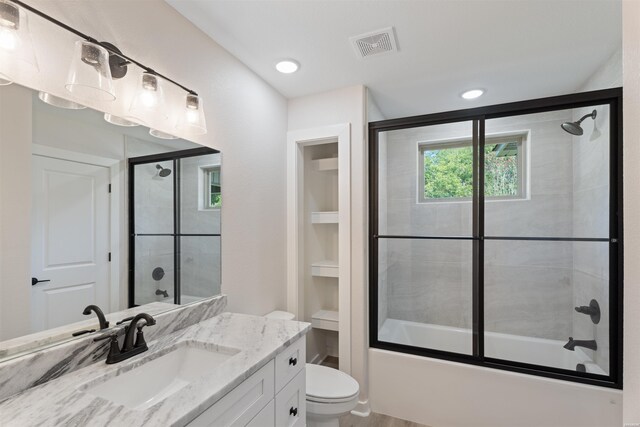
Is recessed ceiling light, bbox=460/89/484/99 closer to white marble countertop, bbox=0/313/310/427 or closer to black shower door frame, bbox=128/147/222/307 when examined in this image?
black shower door frame, bbox=128/147/222/307

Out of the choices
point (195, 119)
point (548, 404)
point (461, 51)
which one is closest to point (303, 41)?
point (195, 119)

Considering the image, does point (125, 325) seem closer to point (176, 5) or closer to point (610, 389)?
point (176, 5)

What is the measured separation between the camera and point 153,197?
1.41m

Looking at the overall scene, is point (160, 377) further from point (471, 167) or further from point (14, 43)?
point (471, 167)

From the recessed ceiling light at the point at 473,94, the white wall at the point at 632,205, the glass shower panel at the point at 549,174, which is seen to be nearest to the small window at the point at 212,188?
the white wall at the point at 632,205

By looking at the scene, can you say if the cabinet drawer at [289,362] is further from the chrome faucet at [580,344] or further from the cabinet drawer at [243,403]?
the chrome faucet at [580,344]

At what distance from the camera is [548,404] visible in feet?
5.74

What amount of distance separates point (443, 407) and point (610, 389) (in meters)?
0.94

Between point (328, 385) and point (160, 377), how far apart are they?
105 centimetres

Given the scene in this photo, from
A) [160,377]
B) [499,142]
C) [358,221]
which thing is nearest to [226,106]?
[358,221]

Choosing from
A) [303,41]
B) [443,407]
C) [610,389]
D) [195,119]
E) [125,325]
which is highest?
[303,41]

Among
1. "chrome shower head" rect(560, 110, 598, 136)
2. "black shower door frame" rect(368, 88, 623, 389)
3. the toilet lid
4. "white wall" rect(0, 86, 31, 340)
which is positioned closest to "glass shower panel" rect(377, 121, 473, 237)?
"black shower door frame" rect(368, 88, 623, 389)

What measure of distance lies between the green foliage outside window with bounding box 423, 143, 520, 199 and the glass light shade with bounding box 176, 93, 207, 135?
1.81 m

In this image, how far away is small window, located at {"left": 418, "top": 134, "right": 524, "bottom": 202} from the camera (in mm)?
2172
